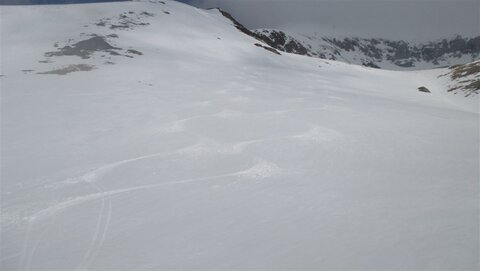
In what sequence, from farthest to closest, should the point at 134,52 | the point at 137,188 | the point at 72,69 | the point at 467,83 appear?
the point at 467,83, the point at 134,52, the point at 72,69, the point at 137,188

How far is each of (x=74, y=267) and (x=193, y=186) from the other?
87.3 inches

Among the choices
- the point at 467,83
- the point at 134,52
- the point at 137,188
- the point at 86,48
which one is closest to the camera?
the point at 137,188

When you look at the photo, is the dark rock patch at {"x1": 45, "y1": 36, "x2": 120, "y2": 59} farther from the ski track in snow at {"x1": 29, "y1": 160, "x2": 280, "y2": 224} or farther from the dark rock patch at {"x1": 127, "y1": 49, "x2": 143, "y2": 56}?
the ski track in snow at {"x1": 29, "y1": 160, "x2": 280, "y2": 224}

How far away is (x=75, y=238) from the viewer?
3.99m

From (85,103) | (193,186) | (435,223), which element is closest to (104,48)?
(85,103)

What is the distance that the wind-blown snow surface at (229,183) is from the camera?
11.8 ft

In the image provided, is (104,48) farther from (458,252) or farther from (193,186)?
(458,252)

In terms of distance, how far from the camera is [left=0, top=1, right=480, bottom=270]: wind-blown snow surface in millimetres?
3607

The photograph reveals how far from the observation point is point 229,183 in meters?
5.43

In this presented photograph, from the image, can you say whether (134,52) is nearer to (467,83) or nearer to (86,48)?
(86,48)

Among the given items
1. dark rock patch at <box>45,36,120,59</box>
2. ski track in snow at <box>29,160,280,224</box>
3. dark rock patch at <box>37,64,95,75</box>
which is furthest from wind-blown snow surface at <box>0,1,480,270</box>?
dark rock patch at <box>45,36,120,59</box>

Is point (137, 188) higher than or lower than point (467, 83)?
lower

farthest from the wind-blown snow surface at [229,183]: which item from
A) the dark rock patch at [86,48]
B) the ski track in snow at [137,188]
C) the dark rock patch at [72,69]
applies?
the dark rock patch at [86,48]

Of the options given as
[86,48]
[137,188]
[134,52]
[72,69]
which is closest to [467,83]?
[134,52]
